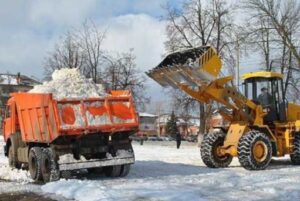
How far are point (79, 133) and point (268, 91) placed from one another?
7707 mm

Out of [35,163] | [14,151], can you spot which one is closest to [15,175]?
[14,151]

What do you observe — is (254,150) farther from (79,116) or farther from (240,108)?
(79,116)

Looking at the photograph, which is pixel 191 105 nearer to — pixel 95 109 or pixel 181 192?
pixel 95 109

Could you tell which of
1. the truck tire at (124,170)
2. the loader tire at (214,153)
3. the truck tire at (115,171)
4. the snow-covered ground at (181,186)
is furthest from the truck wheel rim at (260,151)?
the truck tire at (115,171)

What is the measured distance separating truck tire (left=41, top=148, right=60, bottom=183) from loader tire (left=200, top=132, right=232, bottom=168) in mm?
5808

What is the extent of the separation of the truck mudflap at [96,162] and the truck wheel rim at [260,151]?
4.29 metres

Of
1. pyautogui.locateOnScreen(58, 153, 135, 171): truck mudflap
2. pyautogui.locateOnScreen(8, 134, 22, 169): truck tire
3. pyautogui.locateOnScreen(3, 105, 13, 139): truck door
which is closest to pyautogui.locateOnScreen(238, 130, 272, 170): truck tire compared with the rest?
pyautogui.locateOnScreen(58, 153, 135, 171): truck mudflap

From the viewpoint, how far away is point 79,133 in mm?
14766

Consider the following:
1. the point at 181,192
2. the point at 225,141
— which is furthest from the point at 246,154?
the point at 181,192

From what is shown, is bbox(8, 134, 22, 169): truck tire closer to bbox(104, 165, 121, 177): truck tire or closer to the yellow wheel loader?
bbox(104, 165, 121, 177): truck tire

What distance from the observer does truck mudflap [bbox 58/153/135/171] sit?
49.1 ft

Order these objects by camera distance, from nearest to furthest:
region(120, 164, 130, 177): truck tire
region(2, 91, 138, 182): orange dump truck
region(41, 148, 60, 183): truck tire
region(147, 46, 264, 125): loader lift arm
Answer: region(2, 91, 138, 182): orange dump truck, region(41, 148, 60, 183): truck tire, region(120, 164, 130, 177): truck tire, region(147, 46, 264, 125): loader lift arm

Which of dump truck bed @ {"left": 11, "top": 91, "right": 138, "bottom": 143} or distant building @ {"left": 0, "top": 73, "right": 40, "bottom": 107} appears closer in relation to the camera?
dump truck bed @ {"left": 11, "top": 91, "right": 138, "bottom": 143}

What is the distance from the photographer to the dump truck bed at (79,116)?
14641 mm
